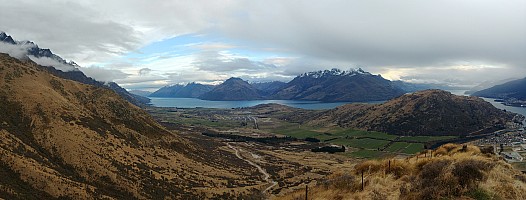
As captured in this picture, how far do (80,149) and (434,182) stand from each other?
61.1 meters

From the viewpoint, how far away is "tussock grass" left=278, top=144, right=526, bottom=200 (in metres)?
15.8

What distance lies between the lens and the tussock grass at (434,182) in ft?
51.9

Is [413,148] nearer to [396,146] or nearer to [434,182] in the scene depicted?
[396,146]

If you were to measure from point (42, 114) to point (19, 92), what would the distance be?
33.8ft

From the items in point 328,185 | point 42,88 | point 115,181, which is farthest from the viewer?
point 42,88

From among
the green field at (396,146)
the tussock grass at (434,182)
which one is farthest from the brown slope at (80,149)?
the green field at (396,146)

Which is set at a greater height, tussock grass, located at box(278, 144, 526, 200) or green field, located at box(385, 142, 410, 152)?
tussock grass, located at box(278, 144, 526, 200)

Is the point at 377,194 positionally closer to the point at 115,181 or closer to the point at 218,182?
the point at 115,181

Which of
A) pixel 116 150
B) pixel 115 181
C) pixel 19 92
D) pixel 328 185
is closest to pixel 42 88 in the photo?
pixel 19 92

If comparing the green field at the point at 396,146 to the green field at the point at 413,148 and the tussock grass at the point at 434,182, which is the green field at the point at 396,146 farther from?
the tussock grass at the point at 434,182

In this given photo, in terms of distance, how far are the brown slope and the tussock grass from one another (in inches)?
1429

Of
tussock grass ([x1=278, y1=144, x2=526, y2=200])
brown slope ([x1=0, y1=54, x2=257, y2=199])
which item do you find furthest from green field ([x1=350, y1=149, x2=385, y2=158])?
tussock grass ([x1=278, y1=144, x2=526, y2=200])

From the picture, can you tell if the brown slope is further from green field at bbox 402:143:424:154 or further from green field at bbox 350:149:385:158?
green field at bbox 402:143:424:154

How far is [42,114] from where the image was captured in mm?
66562
